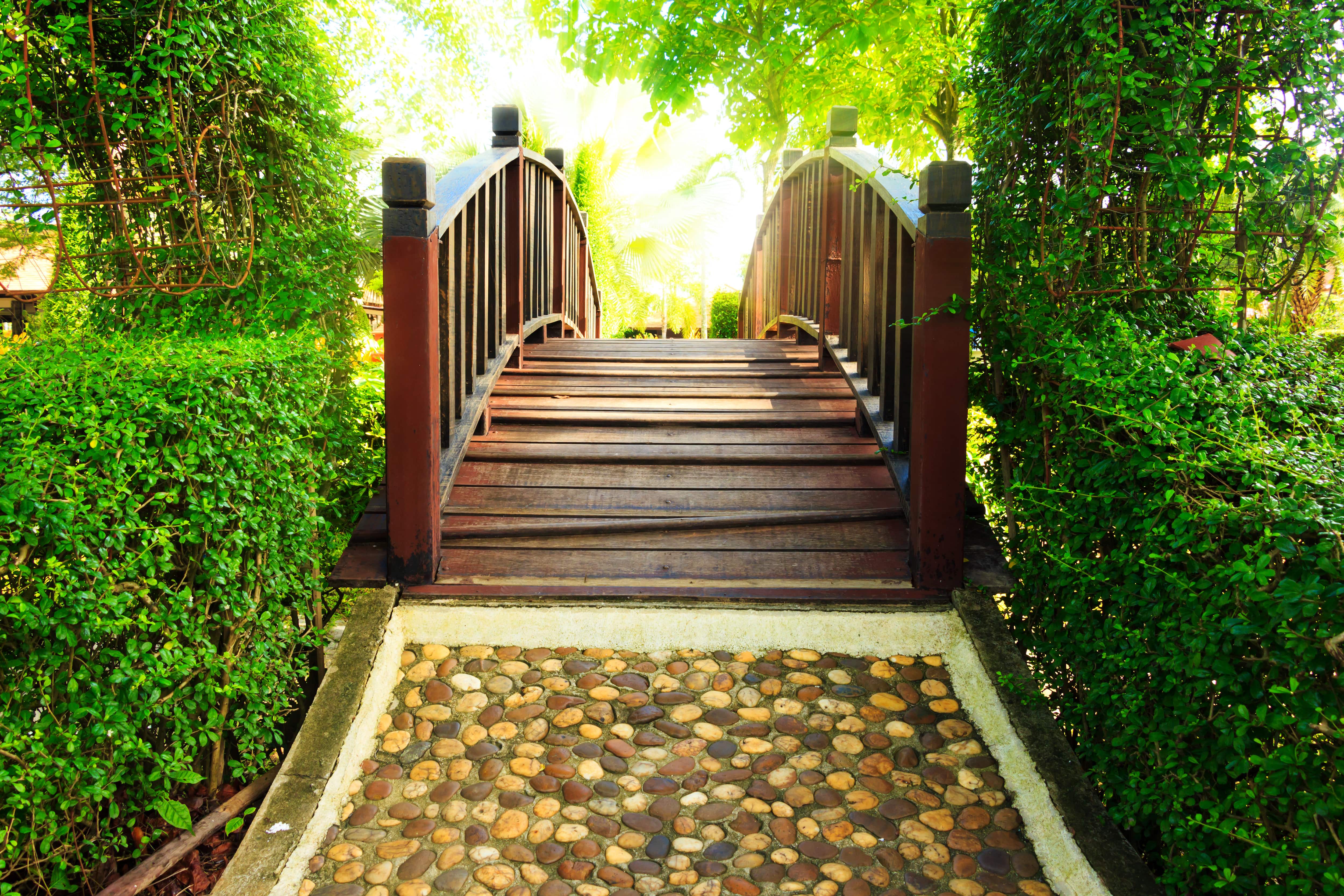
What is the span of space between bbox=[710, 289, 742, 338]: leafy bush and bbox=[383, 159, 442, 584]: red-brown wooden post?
9996mm

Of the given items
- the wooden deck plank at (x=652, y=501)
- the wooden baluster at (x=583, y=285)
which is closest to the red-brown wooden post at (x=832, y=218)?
the wooden deck plank at (x=652, y=501)

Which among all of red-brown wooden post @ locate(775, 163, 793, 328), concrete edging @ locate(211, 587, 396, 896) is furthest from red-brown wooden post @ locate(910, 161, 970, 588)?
red-brown wooden post @ locate(775, 163, 793, 328)

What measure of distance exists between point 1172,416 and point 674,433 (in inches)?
89.8

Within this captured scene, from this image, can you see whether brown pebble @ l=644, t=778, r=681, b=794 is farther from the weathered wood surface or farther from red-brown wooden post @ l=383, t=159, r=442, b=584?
red-brown wooden post @ l=383, t=159, r=442, b=584

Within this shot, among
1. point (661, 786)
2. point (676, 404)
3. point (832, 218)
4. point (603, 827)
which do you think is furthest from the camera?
point (832, 218)

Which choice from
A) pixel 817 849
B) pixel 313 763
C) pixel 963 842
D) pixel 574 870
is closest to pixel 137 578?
pixel 313 763

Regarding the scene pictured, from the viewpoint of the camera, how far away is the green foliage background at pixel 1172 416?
1456 millimetres

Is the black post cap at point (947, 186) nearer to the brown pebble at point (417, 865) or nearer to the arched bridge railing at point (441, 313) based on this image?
the arched bridge railing at point (441, 313)

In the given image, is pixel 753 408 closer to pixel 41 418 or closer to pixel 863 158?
pixel 863 158

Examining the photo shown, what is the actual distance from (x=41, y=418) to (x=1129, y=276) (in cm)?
275

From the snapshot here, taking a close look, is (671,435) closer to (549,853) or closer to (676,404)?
(676,404)

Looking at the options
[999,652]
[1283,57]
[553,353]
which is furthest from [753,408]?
[1283,57]

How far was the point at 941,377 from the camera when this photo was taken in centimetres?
270

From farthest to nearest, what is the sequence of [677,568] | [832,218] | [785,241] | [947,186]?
1. [785,241]
2. [832,218]
3. [677,568]
4. [947,186]
